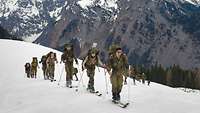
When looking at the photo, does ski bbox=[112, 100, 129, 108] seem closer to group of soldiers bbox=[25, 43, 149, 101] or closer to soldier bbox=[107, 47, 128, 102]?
group of soldiers bbox=[25, 43, 149, 101]

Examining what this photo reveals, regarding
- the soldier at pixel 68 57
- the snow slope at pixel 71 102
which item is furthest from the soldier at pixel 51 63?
the soldier at pixel 68 57

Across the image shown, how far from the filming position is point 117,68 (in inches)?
982

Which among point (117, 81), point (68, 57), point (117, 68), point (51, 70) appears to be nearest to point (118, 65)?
point (117, 68)

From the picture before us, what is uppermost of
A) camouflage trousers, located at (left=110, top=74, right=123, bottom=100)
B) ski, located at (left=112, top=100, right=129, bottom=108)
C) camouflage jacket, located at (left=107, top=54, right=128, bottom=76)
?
camouflage jacket, located at (left=107, top=54, right=128, bottom=76)

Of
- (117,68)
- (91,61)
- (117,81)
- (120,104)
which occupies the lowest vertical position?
(120,104)

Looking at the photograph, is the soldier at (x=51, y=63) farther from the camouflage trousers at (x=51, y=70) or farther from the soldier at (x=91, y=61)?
the soldier at (x=91, y=61)

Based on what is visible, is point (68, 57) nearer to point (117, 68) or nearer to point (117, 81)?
point (117, 68)

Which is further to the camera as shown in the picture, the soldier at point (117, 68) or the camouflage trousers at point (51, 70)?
the camouflage trousers at point (51, 70)

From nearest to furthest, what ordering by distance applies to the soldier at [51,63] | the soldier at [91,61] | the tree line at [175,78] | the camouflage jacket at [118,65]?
the camouflage jacket at [118,65], the soldier at [91,61], the soldier at [51,63], the tree line at [175,78]

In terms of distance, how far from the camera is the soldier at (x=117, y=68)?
2488cm

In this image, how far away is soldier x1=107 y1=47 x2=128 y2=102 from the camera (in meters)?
24.9

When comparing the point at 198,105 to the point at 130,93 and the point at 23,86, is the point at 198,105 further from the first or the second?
the point at 23,86

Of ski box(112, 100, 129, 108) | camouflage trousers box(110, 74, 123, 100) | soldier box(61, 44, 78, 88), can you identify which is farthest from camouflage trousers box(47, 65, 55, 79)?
camouflage trousers box(110, 74, 123, 100)

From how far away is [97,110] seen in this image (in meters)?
24.4
